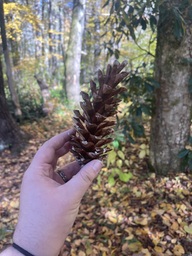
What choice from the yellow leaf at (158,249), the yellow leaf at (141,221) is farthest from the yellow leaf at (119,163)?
the yellow leaf at (158,249)

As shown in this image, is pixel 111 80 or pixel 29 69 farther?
pixel 29 69

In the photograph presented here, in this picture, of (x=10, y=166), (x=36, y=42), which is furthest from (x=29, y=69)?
(x=10, y=166)

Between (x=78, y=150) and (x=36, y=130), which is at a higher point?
(x=78, y=150)

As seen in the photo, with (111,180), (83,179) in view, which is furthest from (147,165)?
(83,179)

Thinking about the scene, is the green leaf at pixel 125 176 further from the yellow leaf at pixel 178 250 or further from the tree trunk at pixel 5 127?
the tree trunk at pixel 5 127

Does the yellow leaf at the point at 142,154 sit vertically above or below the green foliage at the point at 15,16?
below

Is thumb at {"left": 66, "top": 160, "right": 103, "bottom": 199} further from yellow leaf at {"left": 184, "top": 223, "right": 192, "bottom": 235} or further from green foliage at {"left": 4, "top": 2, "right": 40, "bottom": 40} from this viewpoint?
green foliage at {"left": 4, "top": 2, "right": 40, "bottom": 40}

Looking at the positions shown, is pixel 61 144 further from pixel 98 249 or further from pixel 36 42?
pixel 36 42
